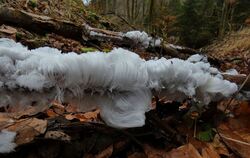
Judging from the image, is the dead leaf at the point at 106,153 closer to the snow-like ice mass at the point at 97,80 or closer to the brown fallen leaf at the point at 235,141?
the snow-like ice mass at the point at 97,80

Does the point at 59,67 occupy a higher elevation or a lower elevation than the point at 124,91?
higher

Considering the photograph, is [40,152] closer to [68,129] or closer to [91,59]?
[68,129]

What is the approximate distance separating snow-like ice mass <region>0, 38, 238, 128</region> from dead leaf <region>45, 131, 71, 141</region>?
187 millimetres

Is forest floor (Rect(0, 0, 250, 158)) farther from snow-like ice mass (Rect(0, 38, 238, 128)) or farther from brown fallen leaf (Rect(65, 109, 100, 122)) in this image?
snow-like ice mass (Rect(0, 38, 238, 128))

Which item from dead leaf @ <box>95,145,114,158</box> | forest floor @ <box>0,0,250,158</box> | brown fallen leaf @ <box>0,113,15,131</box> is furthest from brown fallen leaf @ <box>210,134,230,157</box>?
brown fallen leaf @ <box>0,113,15,131</box>

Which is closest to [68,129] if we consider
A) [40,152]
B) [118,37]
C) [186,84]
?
[40,152]

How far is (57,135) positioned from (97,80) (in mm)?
381

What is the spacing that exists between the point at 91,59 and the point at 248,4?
559 inches

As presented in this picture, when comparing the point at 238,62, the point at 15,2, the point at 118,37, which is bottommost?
the point at 238,62

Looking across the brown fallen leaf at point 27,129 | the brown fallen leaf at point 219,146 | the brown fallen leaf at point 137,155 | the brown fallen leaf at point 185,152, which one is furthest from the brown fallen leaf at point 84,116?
the brown fallen leaf at point 219,146

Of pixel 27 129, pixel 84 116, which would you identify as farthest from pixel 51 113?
pixel 27 129

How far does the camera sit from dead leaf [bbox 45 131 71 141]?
1623mm

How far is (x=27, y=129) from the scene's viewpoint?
→ 65.5 inches

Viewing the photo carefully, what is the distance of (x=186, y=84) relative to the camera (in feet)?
5.32
